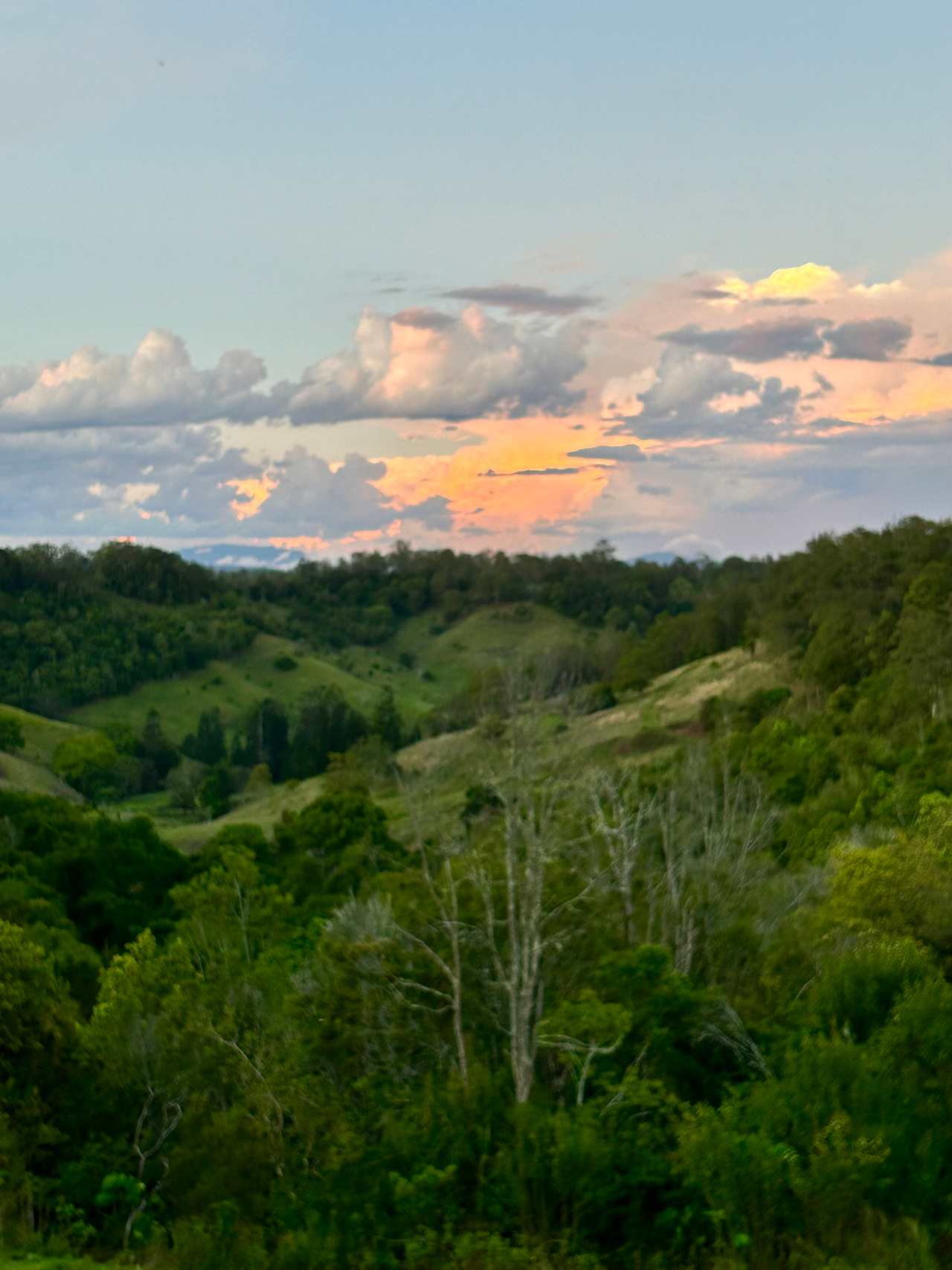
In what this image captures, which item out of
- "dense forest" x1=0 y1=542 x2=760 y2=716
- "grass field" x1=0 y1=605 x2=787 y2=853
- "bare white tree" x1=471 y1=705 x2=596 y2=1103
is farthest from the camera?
"dense forest" x1=0 y1=542 x2=760 y2=716

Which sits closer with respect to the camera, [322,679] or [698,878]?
[698,878]

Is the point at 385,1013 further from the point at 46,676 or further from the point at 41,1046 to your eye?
the point at 46,676

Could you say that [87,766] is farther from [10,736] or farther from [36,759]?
[10,736]

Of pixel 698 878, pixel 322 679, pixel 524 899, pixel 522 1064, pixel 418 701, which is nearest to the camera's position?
pixel 522 1064

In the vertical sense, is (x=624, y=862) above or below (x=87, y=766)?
above

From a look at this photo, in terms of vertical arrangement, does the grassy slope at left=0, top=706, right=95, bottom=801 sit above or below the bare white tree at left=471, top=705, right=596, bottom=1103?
below

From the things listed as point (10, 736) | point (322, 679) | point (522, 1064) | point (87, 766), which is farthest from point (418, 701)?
point (522, 1064)

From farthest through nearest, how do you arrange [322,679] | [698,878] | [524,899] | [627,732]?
[322,679] < [627,732] < [698,878] < [524,899]

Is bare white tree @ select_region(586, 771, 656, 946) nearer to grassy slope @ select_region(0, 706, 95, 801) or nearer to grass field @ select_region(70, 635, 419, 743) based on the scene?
grassy slope @ select_region(0, 706, 95, 801)

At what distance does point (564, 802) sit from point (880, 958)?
48.3 ft

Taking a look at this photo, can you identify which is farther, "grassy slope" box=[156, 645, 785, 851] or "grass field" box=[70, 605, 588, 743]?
"grass field" box=[70, 605, 588, 743]

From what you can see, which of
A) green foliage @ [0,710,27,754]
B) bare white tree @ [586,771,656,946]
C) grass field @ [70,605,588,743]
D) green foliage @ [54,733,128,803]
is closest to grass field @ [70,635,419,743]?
grass field @ [70,605,588,743]

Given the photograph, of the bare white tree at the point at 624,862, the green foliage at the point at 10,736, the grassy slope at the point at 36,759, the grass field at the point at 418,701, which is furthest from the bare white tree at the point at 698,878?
the green foliage at the point at 10,736

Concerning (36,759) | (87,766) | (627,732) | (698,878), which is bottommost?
(87,766)
